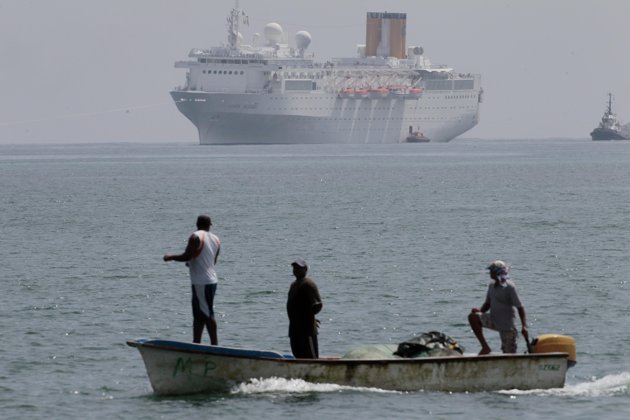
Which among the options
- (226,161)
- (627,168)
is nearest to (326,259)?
(627,168)

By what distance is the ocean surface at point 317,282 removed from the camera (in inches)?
715

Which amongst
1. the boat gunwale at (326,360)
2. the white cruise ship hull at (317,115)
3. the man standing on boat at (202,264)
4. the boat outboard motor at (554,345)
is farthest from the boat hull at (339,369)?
the white cruise ship hull at (317,115)

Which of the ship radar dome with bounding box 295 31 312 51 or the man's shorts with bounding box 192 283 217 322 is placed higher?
the ship radar dome with bounding box 295 31 312 51

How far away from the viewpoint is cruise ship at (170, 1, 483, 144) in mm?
177000

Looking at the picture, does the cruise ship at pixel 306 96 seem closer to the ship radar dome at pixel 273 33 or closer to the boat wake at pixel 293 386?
the ship radar dome at pixel 273 33

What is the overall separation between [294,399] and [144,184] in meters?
74.6

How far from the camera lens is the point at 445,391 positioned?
59.8 feet

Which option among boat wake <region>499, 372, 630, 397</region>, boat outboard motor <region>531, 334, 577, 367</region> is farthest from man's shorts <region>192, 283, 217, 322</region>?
boat outboard motor <region>531, 334, 577, 367</region>

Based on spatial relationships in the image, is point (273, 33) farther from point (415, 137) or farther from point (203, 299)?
point (203, 299)

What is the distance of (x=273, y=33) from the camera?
192 m

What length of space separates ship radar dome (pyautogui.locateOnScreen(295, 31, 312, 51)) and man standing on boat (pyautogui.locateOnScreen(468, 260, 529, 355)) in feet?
586

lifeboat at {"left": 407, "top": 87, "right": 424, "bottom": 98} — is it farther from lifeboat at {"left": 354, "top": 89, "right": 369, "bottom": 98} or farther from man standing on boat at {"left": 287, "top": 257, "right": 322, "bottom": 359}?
man standing on boat at {"left": 287, "top": 257, "right": 322, "bottom": 359}

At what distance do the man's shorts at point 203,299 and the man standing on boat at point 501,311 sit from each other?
9.79 ft

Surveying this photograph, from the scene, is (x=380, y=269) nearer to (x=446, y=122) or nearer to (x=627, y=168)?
(x=627, y=168)
